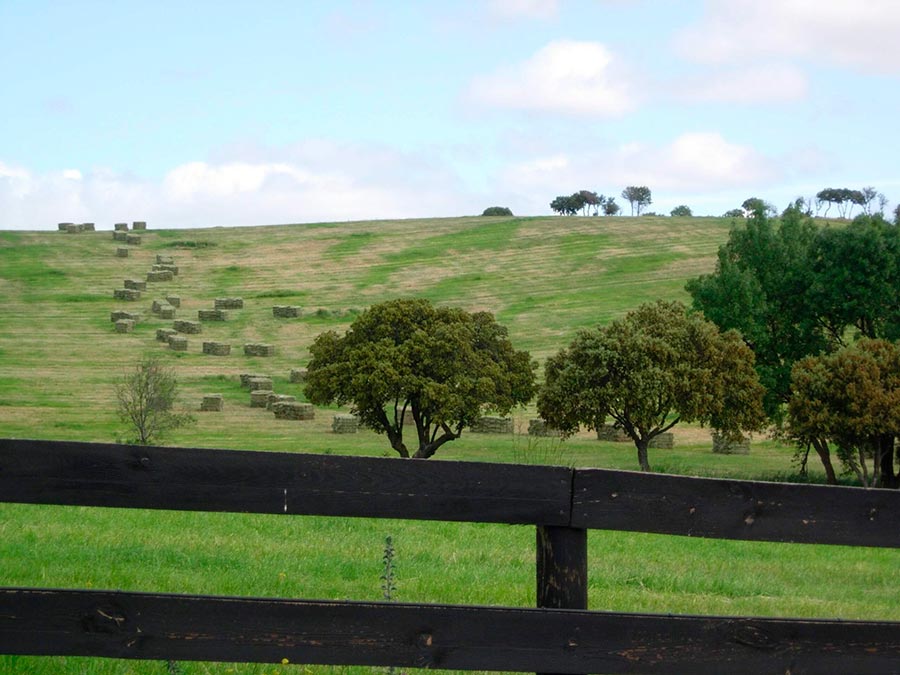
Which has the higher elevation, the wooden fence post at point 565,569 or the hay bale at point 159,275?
the hay bale at point 159,275

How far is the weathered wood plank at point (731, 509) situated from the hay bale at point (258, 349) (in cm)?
6158

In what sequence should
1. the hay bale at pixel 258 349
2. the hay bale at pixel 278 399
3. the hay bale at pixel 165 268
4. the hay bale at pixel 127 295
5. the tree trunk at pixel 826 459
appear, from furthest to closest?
the hay bale at pixel 165 268 → the hay bale at pixel 127 295 → the hay bale at pixel 258 349 → the hay bale at pixel 278 399 → the tree trunk at pixel 826 459

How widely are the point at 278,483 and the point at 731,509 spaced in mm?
1973

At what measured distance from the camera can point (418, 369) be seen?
1613 inches

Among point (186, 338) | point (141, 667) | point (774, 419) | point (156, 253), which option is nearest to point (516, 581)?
point (141, 667)

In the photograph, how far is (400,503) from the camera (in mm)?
4492

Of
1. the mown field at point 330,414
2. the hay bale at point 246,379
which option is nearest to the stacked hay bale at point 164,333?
the mown field at point 330,414

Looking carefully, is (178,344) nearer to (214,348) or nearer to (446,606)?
(214,348)

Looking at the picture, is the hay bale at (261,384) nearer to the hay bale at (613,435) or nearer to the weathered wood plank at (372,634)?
the hay bale at (613,435)

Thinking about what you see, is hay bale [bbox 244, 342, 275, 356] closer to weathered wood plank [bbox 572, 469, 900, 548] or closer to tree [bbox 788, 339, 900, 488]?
tree [bbox 788, 339, 900, 488]

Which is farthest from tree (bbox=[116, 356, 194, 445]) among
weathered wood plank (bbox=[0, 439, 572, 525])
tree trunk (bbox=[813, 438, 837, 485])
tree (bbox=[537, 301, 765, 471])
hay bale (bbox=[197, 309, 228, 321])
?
weathered wood plank (bbox=[0, 439, 572, 525])

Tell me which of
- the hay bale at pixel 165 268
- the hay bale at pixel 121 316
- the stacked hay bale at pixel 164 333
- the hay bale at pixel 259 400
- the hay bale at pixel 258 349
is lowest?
the hay bale at pixel 259 400

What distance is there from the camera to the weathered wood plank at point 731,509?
4.59 metres

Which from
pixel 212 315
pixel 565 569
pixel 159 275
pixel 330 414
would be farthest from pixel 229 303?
pixel 565 569
